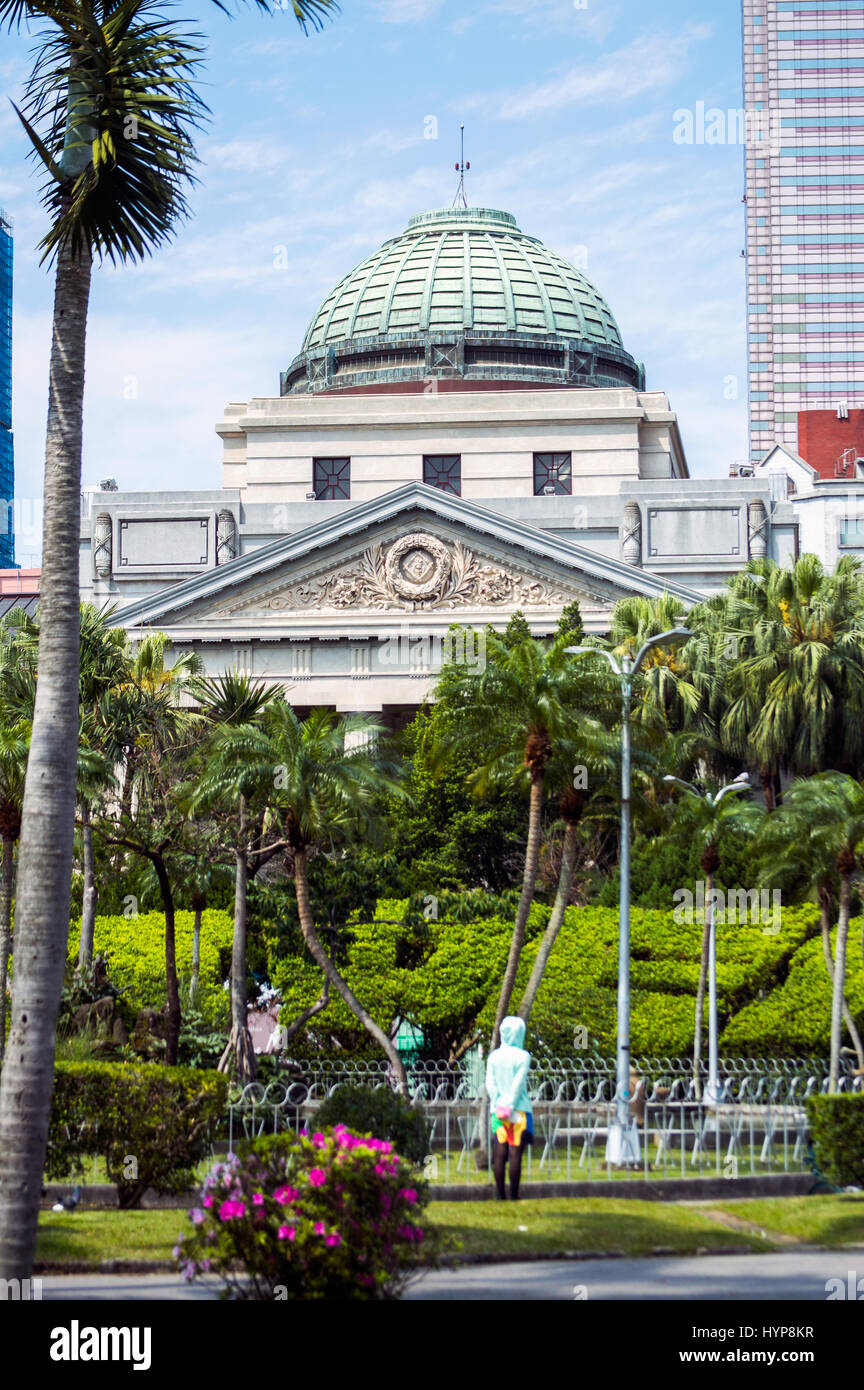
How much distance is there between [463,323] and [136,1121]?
65325 millimetres

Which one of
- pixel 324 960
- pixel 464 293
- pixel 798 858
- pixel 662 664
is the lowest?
pixel 324 960

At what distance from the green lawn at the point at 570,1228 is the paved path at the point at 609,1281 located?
0.40 metres

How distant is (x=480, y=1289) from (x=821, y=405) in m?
148

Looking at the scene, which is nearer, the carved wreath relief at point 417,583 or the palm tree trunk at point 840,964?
the palm tree trunk at point 840,964

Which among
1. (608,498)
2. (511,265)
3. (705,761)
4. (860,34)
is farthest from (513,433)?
(860,34)

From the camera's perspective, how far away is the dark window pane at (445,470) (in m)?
73.0

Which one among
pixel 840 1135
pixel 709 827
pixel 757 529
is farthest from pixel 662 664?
pixel 840 1135

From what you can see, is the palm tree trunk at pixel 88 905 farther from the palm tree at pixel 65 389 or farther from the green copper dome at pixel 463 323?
the green copper dome at pixel 463 323

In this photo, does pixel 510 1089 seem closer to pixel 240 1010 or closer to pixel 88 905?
pixel 240 1010

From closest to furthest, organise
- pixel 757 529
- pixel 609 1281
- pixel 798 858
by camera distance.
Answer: pixel 609 1281, pixel 798 858, pixel 757 529

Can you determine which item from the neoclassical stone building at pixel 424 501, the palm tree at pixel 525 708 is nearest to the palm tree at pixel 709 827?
the palm tree at pixel 525 708

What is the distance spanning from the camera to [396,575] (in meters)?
60.9

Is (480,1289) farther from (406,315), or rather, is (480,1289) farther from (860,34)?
(860,34)

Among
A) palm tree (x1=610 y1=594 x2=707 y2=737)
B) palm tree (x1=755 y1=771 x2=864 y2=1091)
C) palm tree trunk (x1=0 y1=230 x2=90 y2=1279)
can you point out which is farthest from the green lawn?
palm tree (x1=610 y1=594 x2=707 y2=737)
